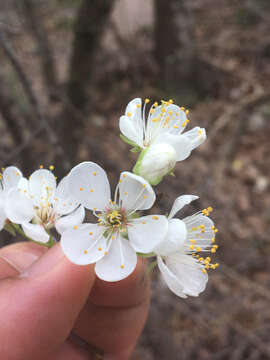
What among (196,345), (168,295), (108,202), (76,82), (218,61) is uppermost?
(108,202)

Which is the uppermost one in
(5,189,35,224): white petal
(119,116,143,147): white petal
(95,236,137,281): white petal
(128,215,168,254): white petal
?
(119,116,143,147): white petal

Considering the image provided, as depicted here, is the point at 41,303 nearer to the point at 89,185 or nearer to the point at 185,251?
the point at 89,185

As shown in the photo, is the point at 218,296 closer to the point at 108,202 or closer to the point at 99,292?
the point at 99,292

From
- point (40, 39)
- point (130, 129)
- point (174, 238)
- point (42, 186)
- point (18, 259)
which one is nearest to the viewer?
point (174, 238)

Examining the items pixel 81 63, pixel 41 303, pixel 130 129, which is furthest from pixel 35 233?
pixel 81 63

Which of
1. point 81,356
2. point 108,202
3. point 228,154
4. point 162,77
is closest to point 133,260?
point 108,202

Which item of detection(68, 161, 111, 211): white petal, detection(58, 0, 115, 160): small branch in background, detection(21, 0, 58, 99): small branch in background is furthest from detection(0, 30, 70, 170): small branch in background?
detection(21, 0, 58, 99): small branch in background

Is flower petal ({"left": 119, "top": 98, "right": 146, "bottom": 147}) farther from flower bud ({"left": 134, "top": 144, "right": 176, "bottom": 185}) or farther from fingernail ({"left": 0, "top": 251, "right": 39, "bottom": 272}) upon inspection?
fingernail ({"left": 0, "top": 251, "right": 39, "bottom": 272})
